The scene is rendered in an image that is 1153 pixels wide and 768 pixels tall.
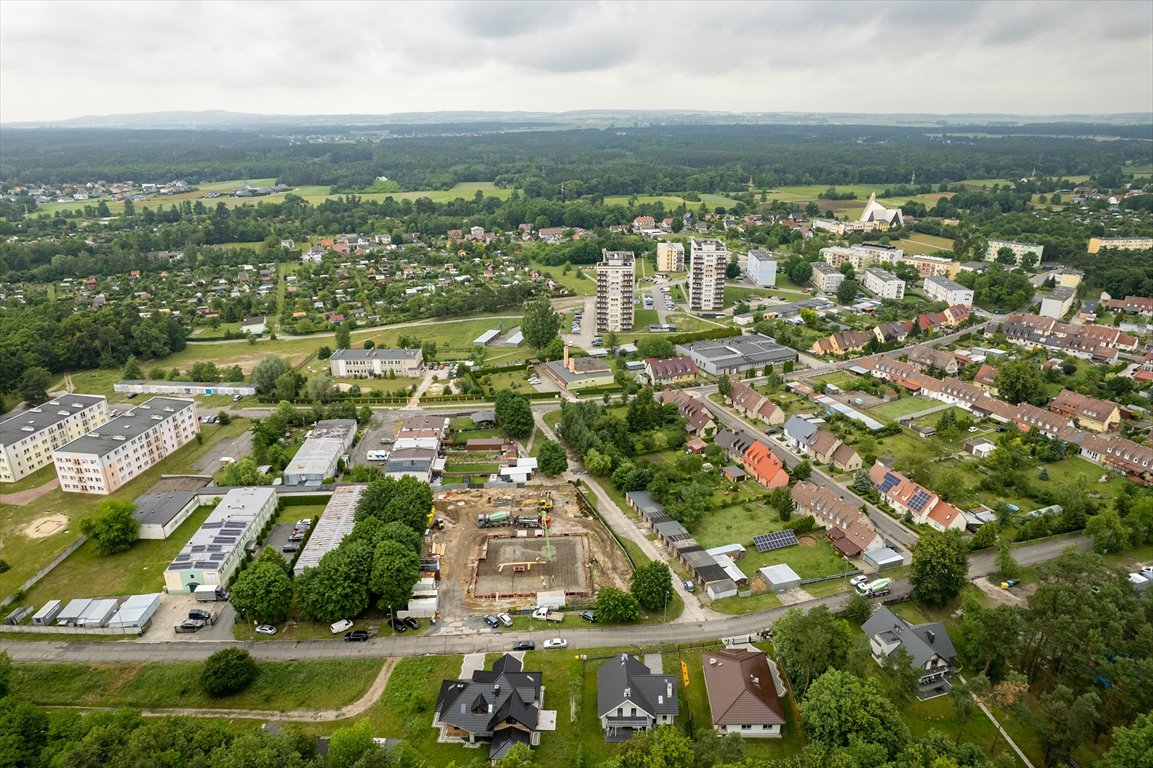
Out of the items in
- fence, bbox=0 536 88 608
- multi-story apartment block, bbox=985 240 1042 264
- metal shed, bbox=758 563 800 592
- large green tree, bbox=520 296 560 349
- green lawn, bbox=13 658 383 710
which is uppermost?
multi-story apartment block, bbox=985 240 1042 264

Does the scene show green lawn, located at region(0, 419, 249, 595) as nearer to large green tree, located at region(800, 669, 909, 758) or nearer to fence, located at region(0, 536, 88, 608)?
fence, located at region(0, 536, 88, 608)

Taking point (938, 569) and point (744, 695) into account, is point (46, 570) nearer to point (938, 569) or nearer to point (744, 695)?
point (744, 695)

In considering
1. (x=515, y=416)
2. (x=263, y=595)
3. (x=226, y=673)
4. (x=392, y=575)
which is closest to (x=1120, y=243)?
(x=515, y=416)

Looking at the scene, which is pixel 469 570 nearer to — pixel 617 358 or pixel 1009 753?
pixel 1009 753

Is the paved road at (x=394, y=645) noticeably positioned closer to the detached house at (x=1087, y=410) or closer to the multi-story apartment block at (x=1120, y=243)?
the detached house at (x=1087, y=410)

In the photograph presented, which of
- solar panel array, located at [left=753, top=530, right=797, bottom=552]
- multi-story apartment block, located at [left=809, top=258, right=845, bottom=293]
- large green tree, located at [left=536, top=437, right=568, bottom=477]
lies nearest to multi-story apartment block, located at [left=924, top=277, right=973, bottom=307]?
multi-story apartment block, located at [left=809, top=258, right=845, bottom=293]

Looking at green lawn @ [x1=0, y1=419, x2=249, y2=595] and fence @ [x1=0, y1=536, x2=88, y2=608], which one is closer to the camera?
fence @ [x1=0, y1=536, x2=88, y2=608]
